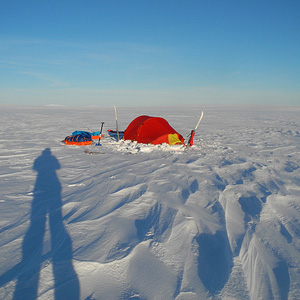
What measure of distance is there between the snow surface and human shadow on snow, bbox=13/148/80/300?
12 millimetres

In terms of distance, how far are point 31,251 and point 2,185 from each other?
294cm

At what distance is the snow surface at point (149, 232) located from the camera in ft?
7.66

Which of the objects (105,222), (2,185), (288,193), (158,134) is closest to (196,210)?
(105,222)

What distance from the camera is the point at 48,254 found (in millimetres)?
2742

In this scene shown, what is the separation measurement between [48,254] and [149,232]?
1417 mm

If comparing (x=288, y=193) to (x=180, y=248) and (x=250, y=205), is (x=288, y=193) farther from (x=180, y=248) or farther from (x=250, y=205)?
(x=180, y=248)

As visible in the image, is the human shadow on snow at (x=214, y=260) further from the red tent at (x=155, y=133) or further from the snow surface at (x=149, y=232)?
the red tent at (x=155, y=133)

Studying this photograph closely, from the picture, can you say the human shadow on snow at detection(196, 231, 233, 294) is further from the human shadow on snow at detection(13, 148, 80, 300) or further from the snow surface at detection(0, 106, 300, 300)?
the human shadow on snow at detection(13, 148, 80, 300)

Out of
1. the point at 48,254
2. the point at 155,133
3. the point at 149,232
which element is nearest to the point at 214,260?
the point at 149,232

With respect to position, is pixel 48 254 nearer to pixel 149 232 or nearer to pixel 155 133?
pixel 149 232

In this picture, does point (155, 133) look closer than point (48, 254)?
No

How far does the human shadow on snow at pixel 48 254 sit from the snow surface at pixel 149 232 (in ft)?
0.04

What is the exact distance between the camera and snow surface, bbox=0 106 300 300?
234 cm

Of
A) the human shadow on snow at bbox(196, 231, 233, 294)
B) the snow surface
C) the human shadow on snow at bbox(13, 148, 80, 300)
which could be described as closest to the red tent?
the snow surface
